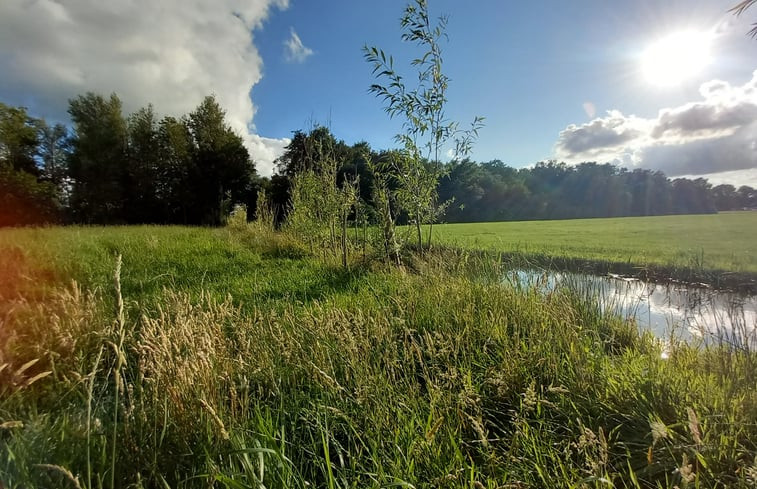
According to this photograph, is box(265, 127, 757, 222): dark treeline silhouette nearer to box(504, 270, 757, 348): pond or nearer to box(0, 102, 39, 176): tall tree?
box(0, 102, 39, 176): tall tree

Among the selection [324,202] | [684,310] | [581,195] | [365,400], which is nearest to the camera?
[365,400]

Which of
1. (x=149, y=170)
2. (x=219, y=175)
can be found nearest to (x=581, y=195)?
(x=219, y=175)

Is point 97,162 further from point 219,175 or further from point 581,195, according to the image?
point 581,195

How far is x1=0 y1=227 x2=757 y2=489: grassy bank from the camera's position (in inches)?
45.6

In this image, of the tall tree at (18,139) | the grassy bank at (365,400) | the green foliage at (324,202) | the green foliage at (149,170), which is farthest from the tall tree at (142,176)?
the grassy bank at (365,400)

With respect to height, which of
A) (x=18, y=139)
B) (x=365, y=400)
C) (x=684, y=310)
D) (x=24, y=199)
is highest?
(x=18, y=139)

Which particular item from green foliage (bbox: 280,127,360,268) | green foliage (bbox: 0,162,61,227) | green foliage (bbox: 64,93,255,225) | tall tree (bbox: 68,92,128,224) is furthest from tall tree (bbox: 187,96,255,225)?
green foliage (bbox: 280,127,360,268)

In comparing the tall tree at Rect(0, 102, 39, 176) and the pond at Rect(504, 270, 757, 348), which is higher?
the tall tree at Rect(0, 102, 39, 176)

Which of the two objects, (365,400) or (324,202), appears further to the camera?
(324,202)

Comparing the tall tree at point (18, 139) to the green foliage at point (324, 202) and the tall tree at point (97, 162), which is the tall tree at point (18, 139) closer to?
the tall tree at point (97, 162)

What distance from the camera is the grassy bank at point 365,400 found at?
45.6 inches

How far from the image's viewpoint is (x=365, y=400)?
5.08ft

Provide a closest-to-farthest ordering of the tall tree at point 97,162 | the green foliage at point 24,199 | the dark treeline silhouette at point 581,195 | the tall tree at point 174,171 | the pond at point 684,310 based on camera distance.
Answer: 1. the pond at point 684,310
2. the green foliage at point 24,199
3. the tall tree at point 97,162
4. the tall tree at point 174,171
5. the dark treeline silhouette at point 581,195

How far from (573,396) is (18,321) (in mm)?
3890
